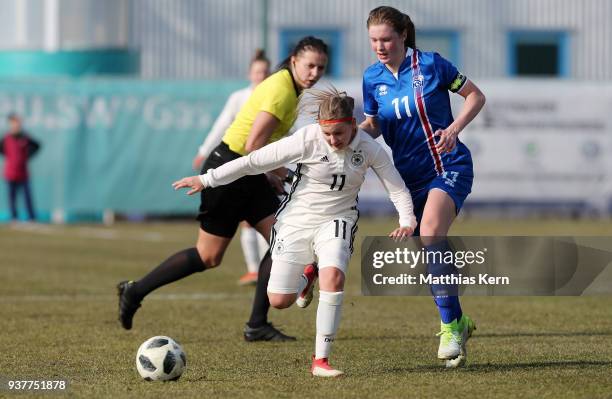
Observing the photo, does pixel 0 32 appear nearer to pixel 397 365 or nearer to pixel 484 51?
pixel 484 51

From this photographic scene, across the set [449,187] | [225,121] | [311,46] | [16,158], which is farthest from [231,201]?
[16,158]

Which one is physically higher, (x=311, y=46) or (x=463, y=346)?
(x=311, y=46)

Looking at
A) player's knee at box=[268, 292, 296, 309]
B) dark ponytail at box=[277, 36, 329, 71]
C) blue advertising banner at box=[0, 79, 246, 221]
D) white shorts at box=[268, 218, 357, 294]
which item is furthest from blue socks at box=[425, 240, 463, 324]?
blue advertising banner at box=[0, 79, 246, 221]

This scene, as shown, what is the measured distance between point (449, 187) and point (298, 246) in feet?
3.25

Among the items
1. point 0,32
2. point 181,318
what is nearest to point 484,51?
point 0,32

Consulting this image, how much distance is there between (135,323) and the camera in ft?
31.5

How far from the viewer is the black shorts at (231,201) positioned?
8469 millimetres

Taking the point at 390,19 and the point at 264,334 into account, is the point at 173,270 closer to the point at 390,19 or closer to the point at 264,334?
the point at 264,334

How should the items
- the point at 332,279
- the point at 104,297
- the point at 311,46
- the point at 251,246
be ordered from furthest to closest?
1. the point at 251,246
2. the point at 104,297
3. the point at 311,46
4. the point at 332,279

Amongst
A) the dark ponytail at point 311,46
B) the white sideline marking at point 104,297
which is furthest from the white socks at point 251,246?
the dark ponytail at point 311,46

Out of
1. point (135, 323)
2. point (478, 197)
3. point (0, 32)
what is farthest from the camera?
point (0, 32)

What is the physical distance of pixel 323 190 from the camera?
7.14 meters

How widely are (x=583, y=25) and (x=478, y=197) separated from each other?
9900 mm

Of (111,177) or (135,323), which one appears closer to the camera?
(135,323)
